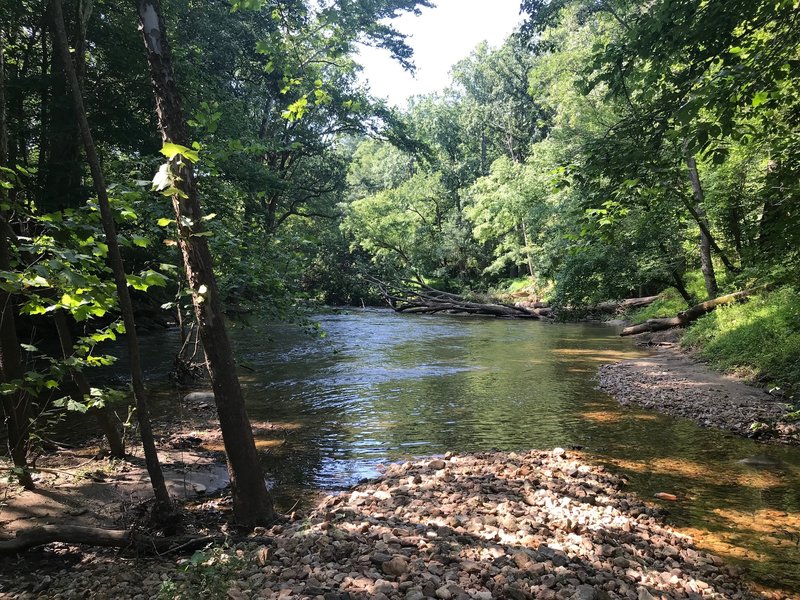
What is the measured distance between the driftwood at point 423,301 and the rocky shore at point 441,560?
27.4m

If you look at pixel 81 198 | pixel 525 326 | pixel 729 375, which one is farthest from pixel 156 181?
pixel 525 326

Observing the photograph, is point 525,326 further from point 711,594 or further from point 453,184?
point 453,184

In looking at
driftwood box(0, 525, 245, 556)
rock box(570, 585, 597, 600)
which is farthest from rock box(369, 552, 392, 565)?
driftwood box(0, 525, 245, 556)

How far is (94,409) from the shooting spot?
6.80 metres

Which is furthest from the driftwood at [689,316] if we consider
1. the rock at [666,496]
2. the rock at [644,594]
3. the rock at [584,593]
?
the rock at [584,593]

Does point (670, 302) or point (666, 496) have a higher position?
point (670, 302)

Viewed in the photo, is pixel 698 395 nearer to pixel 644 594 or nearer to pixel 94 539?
pixel 644 594

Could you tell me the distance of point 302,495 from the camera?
618cm

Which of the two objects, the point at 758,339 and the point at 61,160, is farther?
the point at 758,339

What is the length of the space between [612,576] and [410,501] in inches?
87.2

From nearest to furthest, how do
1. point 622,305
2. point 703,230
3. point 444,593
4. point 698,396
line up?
point 444,593
point 698,396
point 703,230
point 622,305

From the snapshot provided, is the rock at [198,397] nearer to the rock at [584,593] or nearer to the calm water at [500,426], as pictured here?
the calm water at [500,426]

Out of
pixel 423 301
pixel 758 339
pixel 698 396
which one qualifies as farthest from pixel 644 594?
pixel 423 301

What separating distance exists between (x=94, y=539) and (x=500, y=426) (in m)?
6.45
